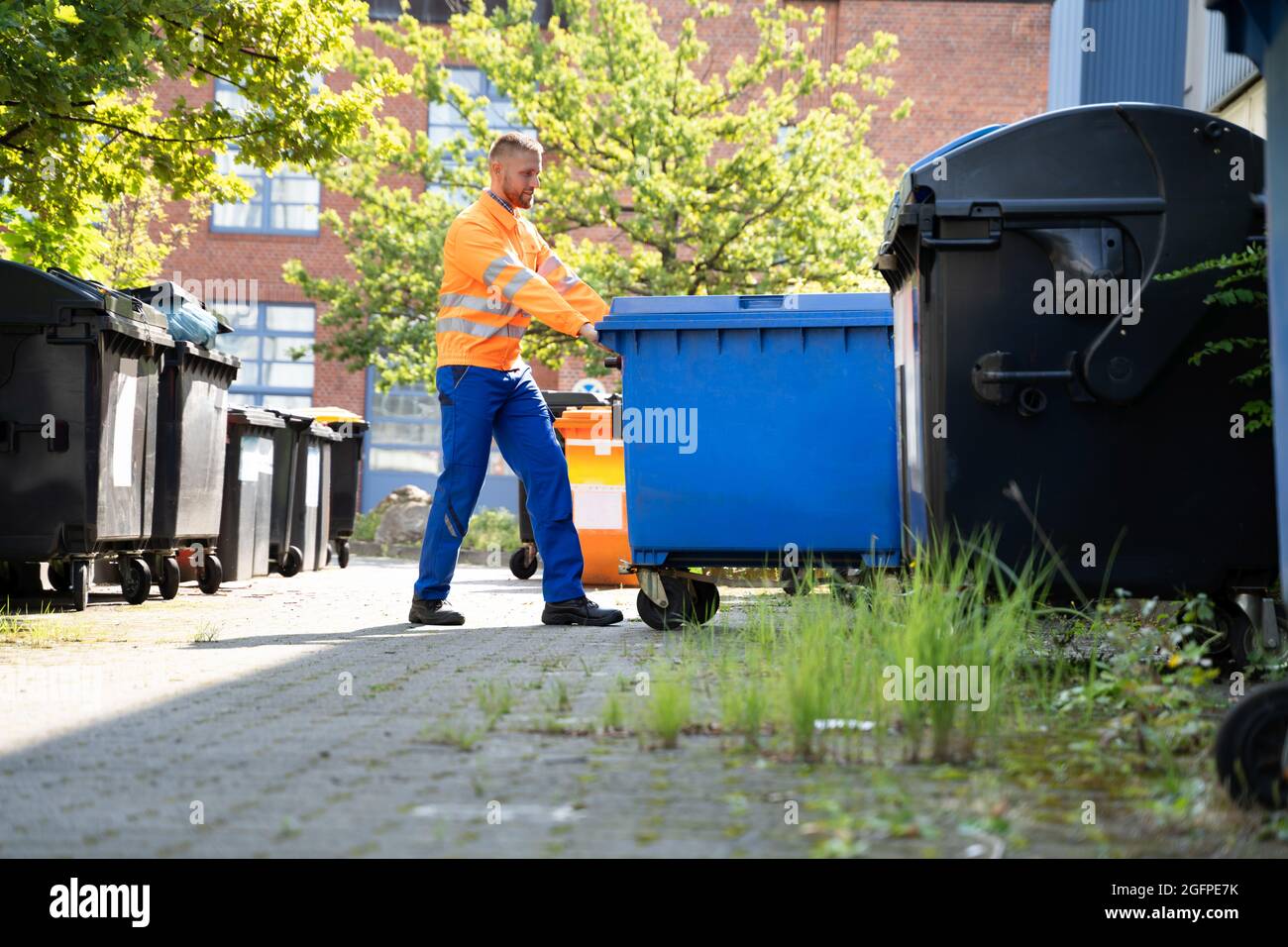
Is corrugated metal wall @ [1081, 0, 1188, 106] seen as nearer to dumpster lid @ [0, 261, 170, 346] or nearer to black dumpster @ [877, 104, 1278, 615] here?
black dumpster @ [877, 104, 1278, 615]

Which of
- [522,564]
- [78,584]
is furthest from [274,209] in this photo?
[78,584]

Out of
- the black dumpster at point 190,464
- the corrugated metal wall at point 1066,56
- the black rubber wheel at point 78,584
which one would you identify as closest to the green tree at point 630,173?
the corrugated metal wall at point 1066,56

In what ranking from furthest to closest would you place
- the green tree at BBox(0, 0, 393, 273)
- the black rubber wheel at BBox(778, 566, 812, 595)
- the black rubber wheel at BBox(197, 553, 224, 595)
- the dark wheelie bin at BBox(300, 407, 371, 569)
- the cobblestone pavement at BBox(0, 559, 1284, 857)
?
the dark wheelie bin at BBox(300, 407, 371, 569)
the black rubber wheel at BBox(197, 553, 224, 595)
the green tree at BBox(0, 0, 393, 273)
the black rubber wheel at BBox(778, 566, 812, 595)
the cobblestone pavement at BBox(0, 559, 1284, 857)

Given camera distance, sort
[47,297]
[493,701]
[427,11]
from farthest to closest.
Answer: [427,11]
[47,297]
[493,701]

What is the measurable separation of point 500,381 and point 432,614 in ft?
3.80

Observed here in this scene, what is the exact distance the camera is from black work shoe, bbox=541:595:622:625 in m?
7.20

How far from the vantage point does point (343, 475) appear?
15.0 metres

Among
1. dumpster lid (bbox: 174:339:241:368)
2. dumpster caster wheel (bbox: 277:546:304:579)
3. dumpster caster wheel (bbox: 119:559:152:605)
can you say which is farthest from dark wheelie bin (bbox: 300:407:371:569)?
dumpster caster wheel (bbox: 119:559:152:605)

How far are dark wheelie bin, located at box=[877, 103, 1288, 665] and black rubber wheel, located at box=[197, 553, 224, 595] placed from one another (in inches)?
253

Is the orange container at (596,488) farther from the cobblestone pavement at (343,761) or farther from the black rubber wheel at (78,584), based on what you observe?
the cobblestone pavement at (343,761)

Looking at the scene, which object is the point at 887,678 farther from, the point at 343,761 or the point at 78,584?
the point at 78,584

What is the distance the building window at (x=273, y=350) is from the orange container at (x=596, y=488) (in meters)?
19.8

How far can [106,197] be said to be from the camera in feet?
32.0
